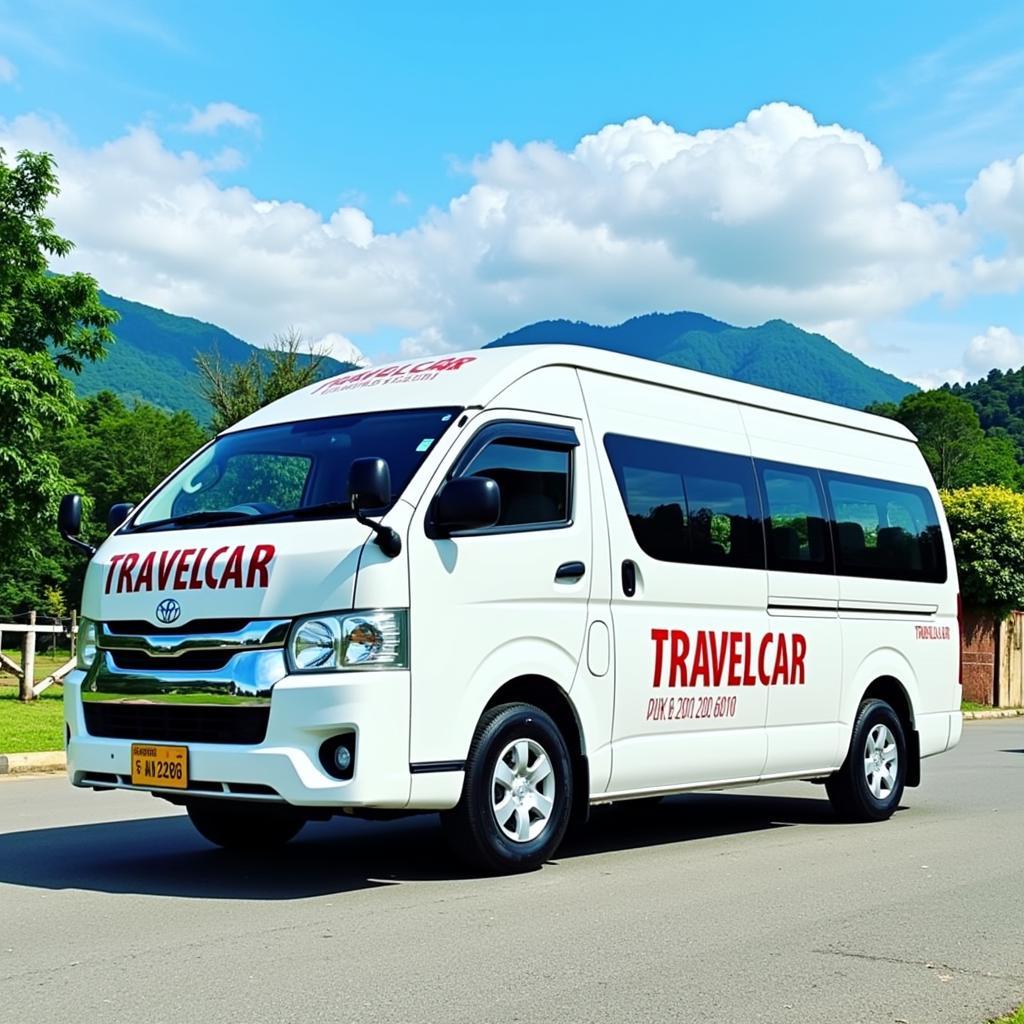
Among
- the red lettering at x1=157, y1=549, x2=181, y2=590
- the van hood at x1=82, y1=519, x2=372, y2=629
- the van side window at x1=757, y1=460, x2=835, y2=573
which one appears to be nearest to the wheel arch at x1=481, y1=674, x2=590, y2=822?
the van hood at x1=82, y1=519, x2=372, y2=629

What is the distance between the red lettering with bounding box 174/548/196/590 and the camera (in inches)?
291

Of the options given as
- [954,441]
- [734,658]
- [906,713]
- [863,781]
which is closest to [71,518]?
[734,658]

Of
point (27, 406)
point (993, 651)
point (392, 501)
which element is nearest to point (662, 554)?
point (392, 501)

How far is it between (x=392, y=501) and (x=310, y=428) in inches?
50.6

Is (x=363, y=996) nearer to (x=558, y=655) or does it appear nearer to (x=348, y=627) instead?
(x=348, y=627)

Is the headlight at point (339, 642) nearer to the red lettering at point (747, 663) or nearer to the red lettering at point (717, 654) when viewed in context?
the red lettering at point (717, 654)

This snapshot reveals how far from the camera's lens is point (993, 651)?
33438mm

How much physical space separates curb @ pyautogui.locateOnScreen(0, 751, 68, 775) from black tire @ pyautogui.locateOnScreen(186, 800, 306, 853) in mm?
5275

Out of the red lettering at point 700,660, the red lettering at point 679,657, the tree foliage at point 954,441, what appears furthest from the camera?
the tree foliage at point 954,441

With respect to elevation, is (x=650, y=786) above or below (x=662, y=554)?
below

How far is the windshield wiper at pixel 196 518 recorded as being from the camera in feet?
25.5

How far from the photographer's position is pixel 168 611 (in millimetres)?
7395

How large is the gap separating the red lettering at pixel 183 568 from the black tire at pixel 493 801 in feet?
5.30

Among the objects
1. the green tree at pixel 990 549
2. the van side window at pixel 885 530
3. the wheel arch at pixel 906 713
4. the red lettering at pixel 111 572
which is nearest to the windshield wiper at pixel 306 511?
the red lettering at pixel 111 572
